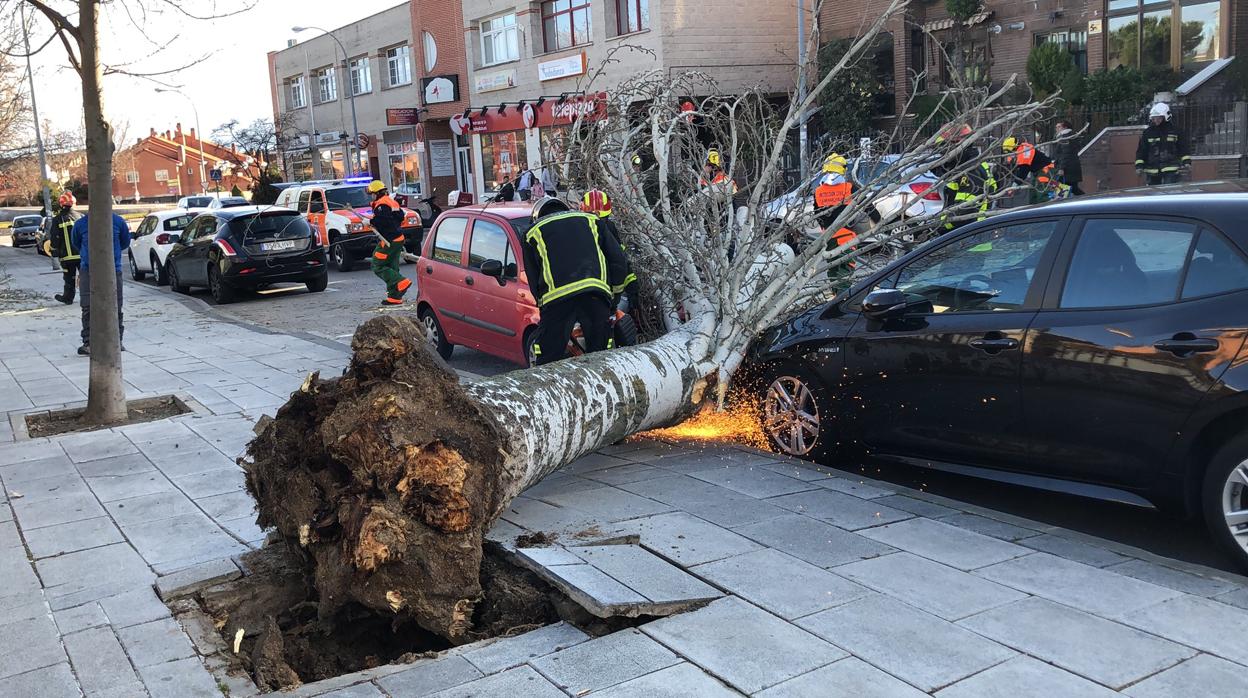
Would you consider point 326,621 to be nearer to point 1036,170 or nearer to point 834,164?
point 834,164

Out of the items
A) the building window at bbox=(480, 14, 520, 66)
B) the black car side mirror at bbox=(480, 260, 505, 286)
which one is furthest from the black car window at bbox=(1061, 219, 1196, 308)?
the building window at bbox=(480, 14, 520, 66)

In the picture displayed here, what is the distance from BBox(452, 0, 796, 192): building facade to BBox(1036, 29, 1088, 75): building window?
676cm

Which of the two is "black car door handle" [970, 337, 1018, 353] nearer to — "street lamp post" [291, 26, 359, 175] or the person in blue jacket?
the person in blue jacket

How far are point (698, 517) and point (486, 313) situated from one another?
4.45 metres

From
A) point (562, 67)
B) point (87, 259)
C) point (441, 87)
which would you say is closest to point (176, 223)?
point (87, 259)

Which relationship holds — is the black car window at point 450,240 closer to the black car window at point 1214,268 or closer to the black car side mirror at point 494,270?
the black car side mirror at point 494,270

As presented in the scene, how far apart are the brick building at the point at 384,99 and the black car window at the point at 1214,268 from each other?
35647mm

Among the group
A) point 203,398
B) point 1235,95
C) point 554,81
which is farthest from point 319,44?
point 203,398

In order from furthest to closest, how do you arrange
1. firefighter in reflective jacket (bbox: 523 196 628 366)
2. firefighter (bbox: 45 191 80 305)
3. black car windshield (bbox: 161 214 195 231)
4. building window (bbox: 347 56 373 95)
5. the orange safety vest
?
building window (bbox: 347 56 373 95)
black car windshield (bbox: 161 214 195 231)
firefighter (bbox: 45 191 80 305)
the orange safety vest
firefighter in reflective jacket (bbox: 523 196 628 366)

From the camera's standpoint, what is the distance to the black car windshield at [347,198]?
73.6ft

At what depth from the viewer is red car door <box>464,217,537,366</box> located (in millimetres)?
8695

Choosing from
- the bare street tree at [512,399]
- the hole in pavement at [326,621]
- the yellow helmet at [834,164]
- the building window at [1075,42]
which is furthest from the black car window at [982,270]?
the building window at [1075,42]

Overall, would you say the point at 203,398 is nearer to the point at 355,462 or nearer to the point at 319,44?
the point at 355,462

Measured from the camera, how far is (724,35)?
98.7 feet
